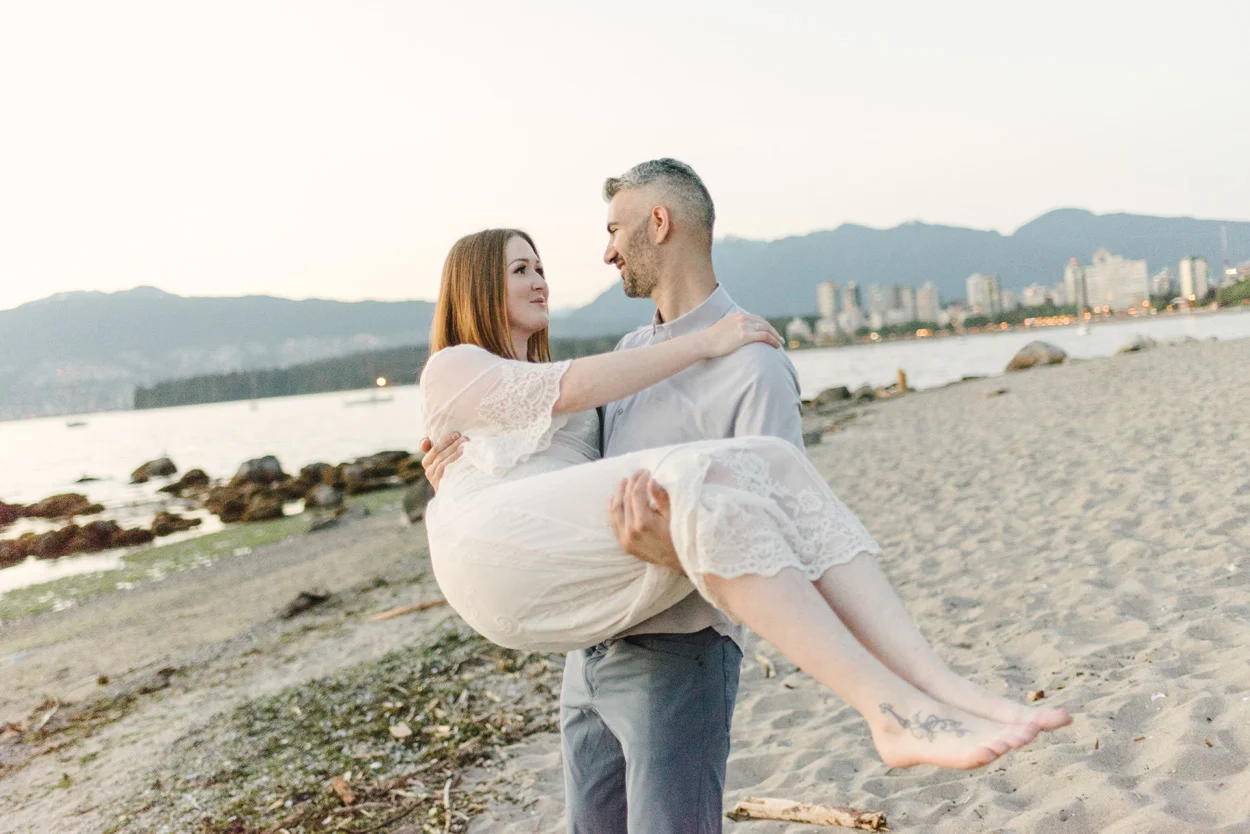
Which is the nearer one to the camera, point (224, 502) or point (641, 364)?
point (641, 364)

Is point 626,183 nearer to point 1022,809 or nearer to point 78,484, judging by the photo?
point 1022,809

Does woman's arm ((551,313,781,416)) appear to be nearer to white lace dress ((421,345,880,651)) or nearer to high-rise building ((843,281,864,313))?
white lace dress ((421,345,880,651))

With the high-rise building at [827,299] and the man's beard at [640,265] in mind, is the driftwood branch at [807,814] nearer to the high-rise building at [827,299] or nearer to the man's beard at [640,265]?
the man's beard at [640,265]

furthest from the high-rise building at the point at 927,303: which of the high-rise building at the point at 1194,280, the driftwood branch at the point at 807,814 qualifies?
the driftwood branch at the point at 807,814

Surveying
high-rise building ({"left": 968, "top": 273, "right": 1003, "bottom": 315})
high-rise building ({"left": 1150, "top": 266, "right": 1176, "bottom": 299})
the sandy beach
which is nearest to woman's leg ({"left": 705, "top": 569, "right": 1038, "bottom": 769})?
the sandy beach

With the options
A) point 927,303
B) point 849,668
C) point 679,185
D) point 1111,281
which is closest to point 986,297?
point 927,303

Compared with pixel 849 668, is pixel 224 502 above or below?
below

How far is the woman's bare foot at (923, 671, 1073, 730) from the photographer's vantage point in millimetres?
1640

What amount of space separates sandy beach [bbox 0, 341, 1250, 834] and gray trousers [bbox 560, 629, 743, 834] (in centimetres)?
141

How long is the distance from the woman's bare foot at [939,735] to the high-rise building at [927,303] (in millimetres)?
126041

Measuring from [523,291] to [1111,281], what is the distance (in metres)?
121

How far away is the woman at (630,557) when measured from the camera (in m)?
1.74

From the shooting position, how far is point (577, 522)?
1973 mm

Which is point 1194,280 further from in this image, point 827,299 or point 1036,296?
point 827,299
